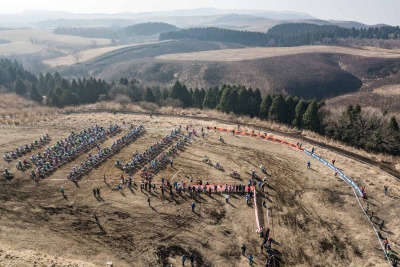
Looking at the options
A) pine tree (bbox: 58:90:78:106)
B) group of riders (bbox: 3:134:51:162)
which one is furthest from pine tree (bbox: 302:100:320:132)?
pine tree (bbox: 58:90:78:106)

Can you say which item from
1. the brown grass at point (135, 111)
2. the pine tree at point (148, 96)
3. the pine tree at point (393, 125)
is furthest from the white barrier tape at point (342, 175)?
the pine tree at point (148, 96)

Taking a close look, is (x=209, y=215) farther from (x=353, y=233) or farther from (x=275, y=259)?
(x=353, y=233)

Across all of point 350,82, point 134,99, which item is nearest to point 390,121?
point 134,99

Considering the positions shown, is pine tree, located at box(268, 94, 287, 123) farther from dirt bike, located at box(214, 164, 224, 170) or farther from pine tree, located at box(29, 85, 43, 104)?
pine tree, located at box(29, 85, 43, 104)

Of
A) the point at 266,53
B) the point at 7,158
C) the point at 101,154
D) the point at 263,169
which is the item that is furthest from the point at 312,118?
the point at 266,53

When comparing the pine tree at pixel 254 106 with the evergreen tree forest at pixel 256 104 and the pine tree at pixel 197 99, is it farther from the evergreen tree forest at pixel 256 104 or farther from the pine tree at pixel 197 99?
the pine tree at pixel 197 99

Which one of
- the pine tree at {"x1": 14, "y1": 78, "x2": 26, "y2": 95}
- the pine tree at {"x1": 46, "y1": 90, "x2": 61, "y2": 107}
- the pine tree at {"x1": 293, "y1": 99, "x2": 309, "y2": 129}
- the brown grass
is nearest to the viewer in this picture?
the brown grass
